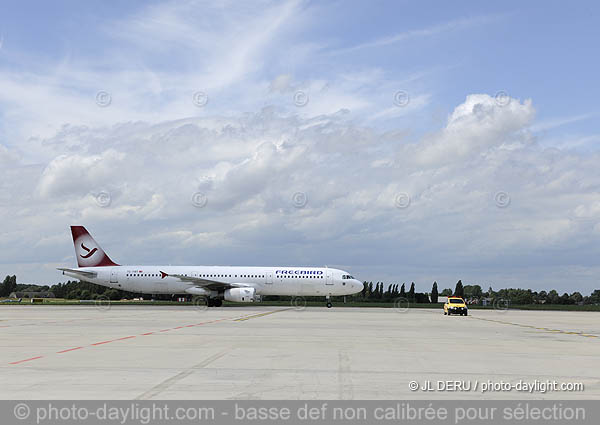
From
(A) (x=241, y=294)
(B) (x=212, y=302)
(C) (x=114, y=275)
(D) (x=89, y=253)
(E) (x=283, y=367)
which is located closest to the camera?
(E) (x=283, y=367)

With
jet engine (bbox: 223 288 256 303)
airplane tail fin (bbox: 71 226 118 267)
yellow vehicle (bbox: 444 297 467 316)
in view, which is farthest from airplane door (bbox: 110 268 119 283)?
yellow vehicle (bbox: 444 297 467 316)

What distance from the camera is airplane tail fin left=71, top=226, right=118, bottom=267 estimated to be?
214 ft

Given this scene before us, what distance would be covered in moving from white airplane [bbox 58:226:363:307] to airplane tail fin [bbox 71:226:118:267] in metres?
0.88

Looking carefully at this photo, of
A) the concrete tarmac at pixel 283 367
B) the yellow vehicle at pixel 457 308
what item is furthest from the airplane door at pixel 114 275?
the concrete tarmac at pixel 283 367

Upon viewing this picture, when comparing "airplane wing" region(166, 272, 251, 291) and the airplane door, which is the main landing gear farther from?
the airplane door

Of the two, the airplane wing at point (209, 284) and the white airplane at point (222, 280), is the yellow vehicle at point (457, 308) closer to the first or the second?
the white airplane at point (222, 280)

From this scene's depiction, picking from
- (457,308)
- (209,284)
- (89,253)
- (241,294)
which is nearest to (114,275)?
(89,253)

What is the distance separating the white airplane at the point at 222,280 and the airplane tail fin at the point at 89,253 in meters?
0.88

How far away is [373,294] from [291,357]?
116434 millimetres

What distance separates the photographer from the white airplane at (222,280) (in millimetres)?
60375

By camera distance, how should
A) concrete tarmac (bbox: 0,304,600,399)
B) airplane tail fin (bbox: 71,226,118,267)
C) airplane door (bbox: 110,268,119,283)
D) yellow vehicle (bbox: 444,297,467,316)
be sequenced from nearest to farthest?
concrete tarmac (bbox: 0,304,600,399)
yellow vehicle (bbox: 444,297,467,316)
airplane door (bbox: 110,268,119,283)
airplane tail fin (bbox: 71,226,118,267)

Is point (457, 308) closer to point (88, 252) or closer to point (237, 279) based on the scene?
point (237, 279)

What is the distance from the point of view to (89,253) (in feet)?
215

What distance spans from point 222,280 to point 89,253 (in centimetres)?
1569
